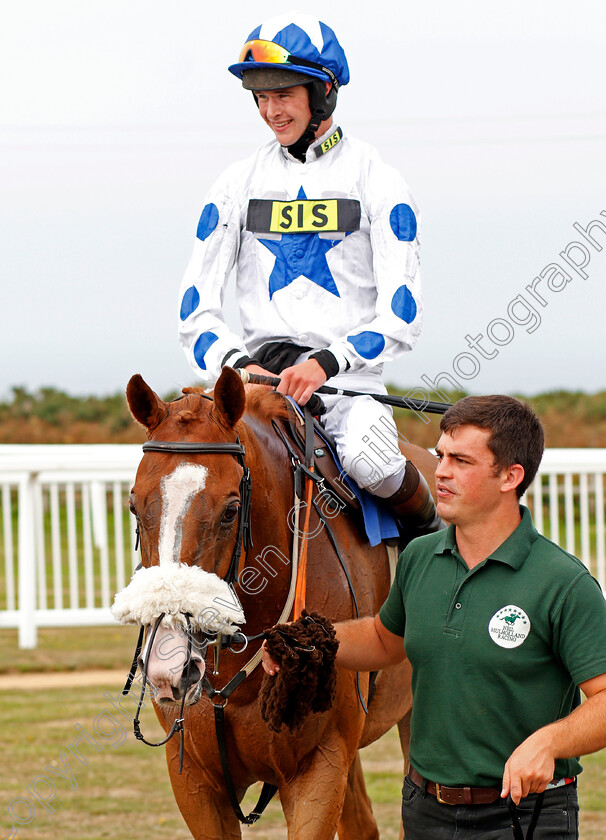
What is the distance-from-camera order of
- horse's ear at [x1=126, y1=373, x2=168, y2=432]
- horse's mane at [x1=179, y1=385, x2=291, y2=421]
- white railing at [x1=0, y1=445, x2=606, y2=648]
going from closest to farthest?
horse's ear at [x1=126, y1=373, x2=168, y2=432] < horse's mane at [x1=179, y1=385, x2=291, y2=421] < white railing at [x1=0, y1=445, x2=606, y2=648]

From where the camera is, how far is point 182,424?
2.58m

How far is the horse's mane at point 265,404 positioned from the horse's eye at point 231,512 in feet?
1.67

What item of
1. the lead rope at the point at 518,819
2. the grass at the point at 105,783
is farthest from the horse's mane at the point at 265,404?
the grass at the point at 105,783

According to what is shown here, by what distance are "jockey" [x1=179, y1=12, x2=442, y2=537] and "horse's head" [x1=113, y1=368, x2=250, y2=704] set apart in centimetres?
67

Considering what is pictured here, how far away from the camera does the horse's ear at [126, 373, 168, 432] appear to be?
2.57 meters

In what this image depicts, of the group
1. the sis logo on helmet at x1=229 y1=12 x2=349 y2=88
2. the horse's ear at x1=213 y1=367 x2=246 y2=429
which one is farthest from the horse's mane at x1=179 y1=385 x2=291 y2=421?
the sis logo on helmet at x1=229 y1=12 x2=349 y2=88

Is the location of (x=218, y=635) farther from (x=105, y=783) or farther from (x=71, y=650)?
(x=71, y=650)

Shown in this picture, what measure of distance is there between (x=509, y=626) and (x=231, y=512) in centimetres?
71

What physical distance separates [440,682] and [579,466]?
6408 mm

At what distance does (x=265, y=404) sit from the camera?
306cm

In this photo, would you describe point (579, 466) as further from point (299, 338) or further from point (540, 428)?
point (540, 428)

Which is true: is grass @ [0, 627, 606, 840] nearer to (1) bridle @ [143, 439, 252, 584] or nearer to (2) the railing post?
(2) the railing post

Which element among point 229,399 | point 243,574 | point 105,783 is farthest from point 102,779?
point 229,399

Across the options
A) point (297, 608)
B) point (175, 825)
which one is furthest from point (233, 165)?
point (175, 825)
